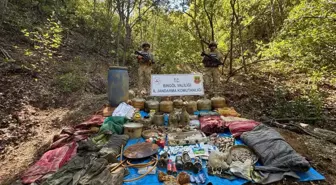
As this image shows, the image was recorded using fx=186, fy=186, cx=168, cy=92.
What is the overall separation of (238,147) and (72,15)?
34.5 feet

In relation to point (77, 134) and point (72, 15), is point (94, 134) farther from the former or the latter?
point (72, 15)

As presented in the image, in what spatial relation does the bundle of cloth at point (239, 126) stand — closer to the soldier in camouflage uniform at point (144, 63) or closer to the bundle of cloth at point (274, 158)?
the bundle of cloth at point (274, 158)

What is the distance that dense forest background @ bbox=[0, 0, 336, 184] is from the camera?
423cm

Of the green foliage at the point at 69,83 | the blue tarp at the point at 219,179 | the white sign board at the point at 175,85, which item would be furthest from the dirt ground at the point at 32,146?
the white sign board at the point at 175,85

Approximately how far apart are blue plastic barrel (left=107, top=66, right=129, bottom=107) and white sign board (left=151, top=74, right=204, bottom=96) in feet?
2.13

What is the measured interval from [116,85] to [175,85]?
1325mm

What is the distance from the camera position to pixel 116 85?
409 centimetres

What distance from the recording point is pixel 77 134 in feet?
10.1

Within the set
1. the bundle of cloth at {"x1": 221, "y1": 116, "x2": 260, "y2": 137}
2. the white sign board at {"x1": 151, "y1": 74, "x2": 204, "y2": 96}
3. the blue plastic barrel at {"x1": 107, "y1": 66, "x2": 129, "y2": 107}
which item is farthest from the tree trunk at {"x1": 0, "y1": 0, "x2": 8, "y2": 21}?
the bundle of cloth at {"x1": 221, "y1": 116, "x2": 260, "y2": 137}

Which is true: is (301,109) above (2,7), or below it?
below

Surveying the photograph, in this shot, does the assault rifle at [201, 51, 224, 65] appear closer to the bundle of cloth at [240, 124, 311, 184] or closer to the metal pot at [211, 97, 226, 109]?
the metal pot at [211, 97, 226, 109]

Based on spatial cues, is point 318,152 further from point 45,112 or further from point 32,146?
point 45,112

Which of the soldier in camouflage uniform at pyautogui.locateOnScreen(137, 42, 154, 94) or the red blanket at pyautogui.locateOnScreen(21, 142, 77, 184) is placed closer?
the red blanket at pyautogui.locateOnScreen(21, 142, 77, 184)

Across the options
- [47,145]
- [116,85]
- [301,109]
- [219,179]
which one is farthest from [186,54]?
[219,179]
